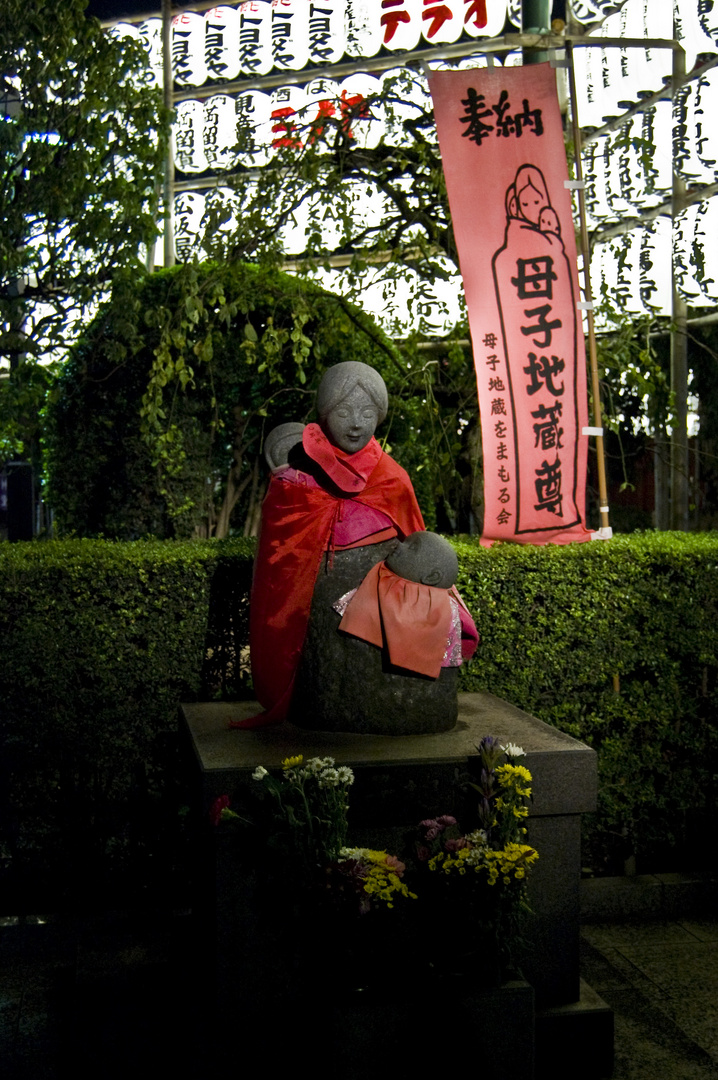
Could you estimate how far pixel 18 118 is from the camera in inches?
245

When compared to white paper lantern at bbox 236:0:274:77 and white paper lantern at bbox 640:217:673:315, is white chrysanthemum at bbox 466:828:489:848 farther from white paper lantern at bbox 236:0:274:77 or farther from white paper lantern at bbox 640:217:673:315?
white paper lantern at bbox 236:0:274:77

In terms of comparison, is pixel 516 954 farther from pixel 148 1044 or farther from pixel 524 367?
pixel 524 367

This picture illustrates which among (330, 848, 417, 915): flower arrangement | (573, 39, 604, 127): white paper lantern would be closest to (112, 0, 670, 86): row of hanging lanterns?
(573, 39, 604, 127): white paper lantern

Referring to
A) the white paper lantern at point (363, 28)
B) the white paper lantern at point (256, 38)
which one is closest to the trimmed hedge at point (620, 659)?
the white paper lantern at point (363, 28)

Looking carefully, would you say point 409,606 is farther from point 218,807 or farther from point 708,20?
point 708,20

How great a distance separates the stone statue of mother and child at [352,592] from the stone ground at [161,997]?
3.45ft

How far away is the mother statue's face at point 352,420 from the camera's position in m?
3.89

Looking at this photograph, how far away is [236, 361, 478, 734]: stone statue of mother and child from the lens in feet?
12.4

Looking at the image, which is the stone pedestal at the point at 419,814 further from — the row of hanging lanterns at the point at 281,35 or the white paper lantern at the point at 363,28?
the white paper lantern at the point at 363,28

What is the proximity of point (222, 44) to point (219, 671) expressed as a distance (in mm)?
9759

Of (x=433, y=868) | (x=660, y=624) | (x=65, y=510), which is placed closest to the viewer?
(x=433, y=868)

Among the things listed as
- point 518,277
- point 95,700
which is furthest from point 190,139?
point 95,700

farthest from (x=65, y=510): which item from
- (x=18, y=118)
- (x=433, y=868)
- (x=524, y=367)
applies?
(x=433, y=868)

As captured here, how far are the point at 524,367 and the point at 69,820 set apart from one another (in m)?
3.10
